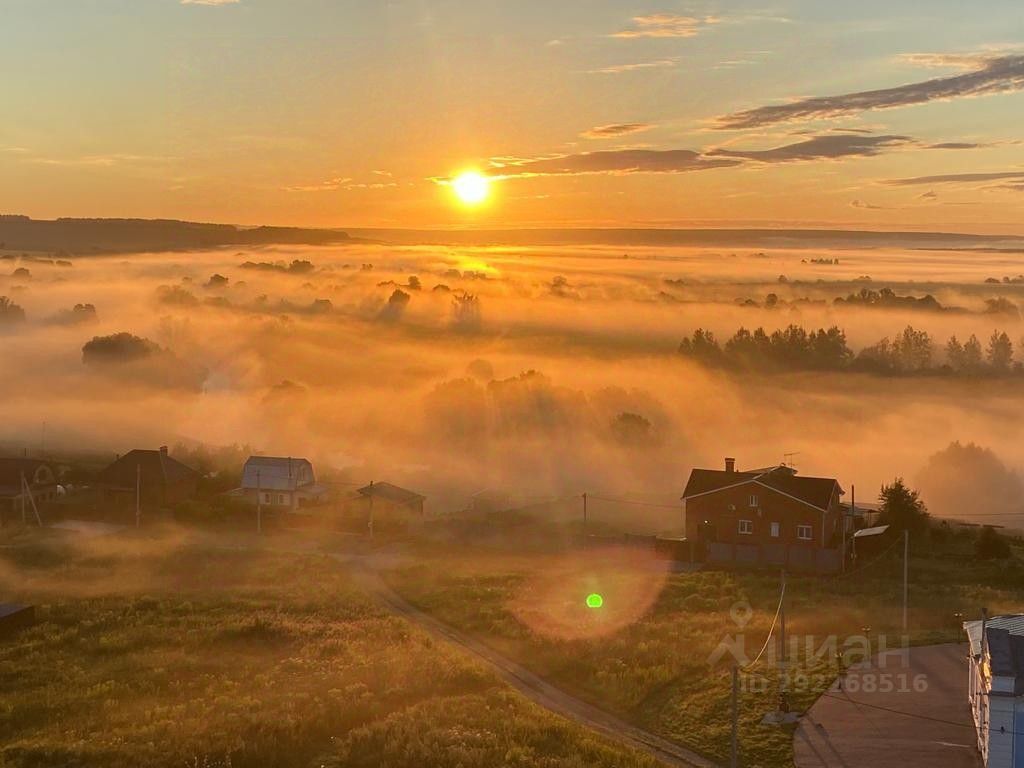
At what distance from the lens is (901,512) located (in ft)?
202

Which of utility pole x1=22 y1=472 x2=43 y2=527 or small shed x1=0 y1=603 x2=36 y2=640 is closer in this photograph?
small shed x1=0 y1=603 x2=36 y2=640

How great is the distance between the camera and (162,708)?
3184 centimetres

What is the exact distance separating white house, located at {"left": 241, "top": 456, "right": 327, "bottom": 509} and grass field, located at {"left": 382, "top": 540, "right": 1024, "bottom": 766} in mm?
18212

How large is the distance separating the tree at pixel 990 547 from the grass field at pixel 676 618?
2202mm

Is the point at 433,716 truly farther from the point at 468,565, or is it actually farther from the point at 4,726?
the point at 468,565

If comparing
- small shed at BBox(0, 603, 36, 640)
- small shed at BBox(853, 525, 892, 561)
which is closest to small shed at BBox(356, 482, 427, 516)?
small shed at BBox(853, 525, 892, 561)

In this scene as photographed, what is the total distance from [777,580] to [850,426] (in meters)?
121

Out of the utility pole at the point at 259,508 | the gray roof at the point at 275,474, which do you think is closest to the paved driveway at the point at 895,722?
the utility pole at the point at 259,508

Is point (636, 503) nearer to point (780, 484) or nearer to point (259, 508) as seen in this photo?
point (780, 484)

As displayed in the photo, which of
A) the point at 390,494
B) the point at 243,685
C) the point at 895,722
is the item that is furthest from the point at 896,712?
the point at 390,494

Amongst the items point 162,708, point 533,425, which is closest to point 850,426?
point 533,425

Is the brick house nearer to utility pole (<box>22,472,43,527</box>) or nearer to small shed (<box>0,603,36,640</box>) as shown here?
small shed (<box>0,603,36,640</box>)

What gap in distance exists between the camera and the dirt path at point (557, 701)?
93.8 ft

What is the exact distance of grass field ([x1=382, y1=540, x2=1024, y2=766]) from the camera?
31.7 meters
